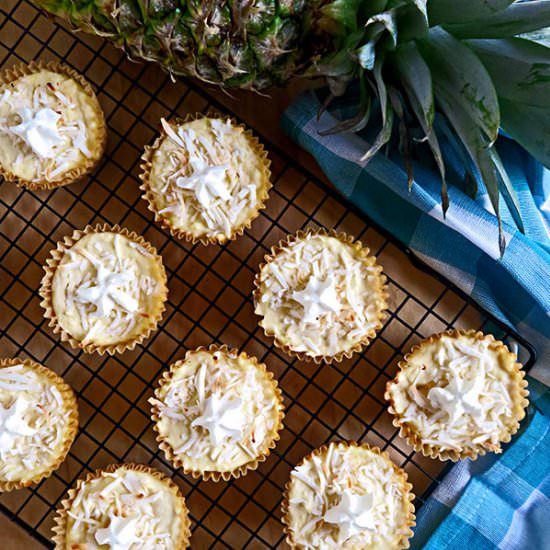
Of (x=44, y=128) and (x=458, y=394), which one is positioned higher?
(x=458, y=394)

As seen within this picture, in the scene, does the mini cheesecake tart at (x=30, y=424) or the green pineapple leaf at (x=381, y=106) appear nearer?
the green pineapple leaf at (x=381, y=106)

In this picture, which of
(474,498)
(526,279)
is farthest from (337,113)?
(474,498)

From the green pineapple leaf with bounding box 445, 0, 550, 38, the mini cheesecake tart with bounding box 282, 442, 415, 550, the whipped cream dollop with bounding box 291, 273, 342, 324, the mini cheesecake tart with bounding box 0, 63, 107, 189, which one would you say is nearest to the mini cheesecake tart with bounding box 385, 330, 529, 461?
the mini cheesecake tart with bounding box 282, 442, 415, 550

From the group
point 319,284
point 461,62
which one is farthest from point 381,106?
point 319,284

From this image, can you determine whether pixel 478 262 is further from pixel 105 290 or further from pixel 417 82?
pixel 105 290

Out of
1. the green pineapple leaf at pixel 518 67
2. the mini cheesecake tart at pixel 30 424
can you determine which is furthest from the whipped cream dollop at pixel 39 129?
the green pineapple leaf at pixel 518 67

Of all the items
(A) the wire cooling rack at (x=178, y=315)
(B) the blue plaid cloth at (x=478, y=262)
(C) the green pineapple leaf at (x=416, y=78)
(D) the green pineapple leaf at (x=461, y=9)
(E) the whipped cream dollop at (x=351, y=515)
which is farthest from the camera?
(A) the wire cooling rack at (x=178, y=315)

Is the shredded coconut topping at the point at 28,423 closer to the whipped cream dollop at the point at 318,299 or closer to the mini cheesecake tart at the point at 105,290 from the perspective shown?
the mini cheesecake tart at the point at 105,290

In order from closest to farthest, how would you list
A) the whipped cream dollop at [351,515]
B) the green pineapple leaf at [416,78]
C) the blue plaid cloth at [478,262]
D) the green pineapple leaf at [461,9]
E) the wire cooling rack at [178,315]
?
the green pineapple leaf at [461,9] < the green pineapple leaf at [416,78] < the whipped cream dollop at [351,515] < the blue plaid cloth at [478,262] < the wire cooling rack at [178,315]
